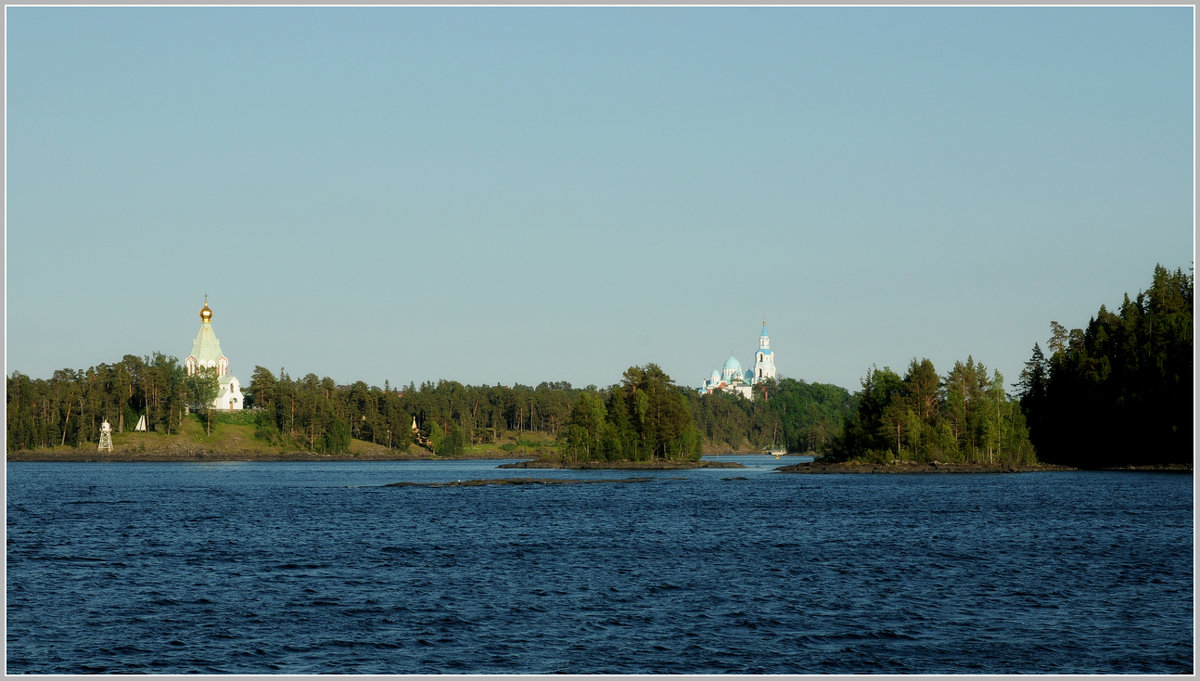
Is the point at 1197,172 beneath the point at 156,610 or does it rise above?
above

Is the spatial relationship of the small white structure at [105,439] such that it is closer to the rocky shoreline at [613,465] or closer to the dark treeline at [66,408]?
the dark treeline at [66,408]

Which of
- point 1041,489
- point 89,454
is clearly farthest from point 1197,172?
point 89,454

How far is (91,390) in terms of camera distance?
196250 mm

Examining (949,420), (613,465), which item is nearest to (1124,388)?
(949,420)

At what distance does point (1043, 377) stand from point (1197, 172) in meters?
142

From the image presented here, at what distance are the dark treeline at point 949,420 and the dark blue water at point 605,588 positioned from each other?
5311 cm

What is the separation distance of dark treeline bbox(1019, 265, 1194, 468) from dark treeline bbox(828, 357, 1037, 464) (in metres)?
6.81

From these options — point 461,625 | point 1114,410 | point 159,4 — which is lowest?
point 461,625

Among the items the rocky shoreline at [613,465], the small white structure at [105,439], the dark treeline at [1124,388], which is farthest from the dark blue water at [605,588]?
the small white structure at [105,439]

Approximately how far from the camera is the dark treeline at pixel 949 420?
13900 centimetres

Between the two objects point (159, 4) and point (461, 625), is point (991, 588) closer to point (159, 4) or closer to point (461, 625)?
point (461, 625)

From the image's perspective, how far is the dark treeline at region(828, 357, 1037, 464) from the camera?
139 m

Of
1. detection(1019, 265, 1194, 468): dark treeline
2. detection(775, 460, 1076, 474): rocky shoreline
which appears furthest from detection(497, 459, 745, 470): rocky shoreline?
detection(1019, 265, 1194, 468): dark treeline

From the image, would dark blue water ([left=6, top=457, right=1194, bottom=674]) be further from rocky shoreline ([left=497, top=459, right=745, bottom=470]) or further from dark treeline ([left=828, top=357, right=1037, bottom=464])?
rocky shoreline ([left=497, top=459, right=745, bottom=470])
